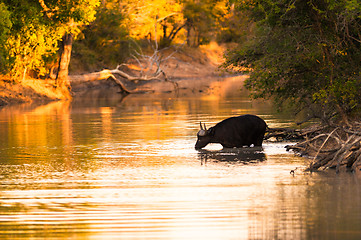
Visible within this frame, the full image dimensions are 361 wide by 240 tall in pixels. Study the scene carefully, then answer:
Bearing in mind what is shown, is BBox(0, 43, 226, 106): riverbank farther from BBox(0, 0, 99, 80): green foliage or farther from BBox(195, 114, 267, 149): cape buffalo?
BBox(195, 114, 267, 149): cape buffalo

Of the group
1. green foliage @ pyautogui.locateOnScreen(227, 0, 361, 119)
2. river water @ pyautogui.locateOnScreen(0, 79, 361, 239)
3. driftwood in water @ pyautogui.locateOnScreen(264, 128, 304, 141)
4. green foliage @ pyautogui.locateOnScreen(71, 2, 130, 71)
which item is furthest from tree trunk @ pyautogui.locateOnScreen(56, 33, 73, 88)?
green foliage @ pyautogui.locateOnScreen(227, 0, 361, 119)

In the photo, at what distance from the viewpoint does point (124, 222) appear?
10.2 metres

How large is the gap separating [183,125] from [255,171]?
36.8ft

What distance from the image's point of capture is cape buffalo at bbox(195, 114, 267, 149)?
1822cm

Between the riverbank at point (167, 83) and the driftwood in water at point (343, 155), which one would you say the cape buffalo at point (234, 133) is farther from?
the driftwood in water at point (343, 155)

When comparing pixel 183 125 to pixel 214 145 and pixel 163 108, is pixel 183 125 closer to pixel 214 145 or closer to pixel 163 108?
pixel 214 145

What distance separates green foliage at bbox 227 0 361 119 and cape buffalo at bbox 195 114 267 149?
1079mm

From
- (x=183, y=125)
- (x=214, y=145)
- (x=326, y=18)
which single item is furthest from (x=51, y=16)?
Answer: (x=326, y=18)

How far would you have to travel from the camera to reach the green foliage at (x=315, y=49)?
→ 15745mm

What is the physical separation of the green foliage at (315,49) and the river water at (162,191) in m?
1.73

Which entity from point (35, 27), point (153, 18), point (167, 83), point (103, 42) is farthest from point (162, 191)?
point (153, 18)

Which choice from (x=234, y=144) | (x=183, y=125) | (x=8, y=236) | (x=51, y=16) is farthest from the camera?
(x=51, y=16)

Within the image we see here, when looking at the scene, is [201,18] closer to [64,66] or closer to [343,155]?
[64,66]

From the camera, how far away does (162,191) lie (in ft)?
41.4
